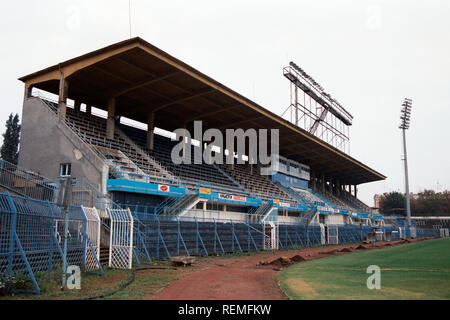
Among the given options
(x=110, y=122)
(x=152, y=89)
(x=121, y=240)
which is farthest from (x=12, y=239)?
(x=152, y=89)

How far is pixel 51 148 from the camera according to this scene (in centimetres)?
2791

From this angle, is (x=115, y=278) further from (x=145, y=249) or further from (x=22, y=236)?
(x=145, y=249)

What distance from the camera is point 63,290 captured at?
11.8 meters

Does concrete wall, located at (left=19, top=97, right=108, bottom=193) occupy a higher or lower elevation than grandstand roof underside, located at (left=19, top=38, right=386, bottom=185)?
lower

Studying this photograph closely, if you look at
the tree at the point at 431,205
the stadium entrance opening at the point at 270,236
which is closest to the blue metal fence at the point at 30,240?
the stadium entrance opening at the point at 270,236

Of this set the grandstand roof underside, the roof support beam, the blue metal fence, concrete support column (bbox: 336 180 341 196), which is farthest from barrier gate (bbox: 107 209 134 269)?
concrete support column (bbox: 336 180 341 196)

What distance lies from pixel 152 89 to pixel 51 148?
915 centimetres

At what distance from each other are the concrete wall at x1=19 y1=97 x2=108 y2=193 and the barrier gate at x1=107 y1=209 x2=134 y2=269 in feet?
24.0

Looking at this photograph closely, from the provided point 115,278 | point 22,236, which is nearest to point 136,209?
point 115,278

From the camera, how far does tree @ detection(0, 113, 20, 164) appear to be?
52.9 metres

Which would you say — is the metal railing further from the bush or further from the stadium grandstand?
the bush

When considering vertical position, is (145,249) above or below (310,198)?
below

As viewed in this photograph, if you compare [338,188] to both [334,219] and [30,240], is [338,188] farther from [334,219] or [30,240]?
[30,240]

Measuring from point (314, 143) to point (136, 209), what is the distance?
1318 inches
